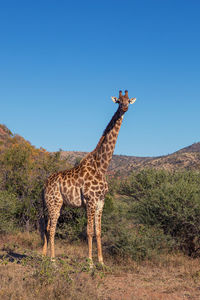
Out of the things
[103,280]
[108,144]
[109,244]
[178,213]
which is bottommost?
[103,280]

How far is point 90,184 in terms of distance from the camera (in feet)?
27.8

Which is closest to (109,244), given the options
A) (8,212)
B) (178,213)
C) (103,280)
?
(178,213)

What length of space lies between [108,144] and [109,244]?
3.24 m

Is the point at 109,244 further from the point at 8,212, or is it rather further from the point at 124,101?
the point at 8,212

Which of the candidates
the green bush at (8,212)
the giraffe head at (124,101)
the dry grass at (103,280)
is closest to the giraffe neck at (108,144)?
the giraffe head at (124,101)

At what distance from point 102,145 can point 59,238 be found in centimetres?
458

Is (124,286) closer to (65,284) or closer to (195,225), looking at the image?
(65,284)

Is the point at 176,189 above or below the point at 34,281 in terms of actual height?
→ above

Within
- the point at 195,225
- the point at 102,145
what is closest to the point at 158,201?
the point at 195,225

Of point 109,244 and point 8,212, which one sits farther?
point 8,212

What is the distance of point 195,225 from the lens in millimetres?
9156

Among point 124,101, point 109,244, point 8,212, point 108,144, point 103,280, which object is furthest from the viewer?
point 8,212

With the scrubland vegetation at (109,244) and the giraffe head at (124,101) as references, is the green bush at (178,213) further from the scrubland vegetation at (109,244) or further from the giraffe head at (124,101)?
the giraffe head at (124,101)

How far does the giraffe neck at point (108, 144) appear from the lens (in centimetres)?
872
